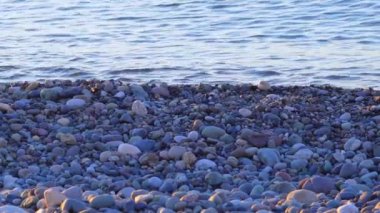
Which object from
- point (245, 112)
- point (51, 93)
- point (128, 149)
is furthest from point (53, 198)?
point (51, 93)

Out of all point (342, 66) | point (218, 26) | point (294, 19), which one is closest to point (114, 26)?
point (218, 26)

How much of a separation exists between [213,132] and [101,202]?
1.75 m

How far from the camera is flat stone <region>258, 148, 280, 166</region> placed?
5309 millimetres

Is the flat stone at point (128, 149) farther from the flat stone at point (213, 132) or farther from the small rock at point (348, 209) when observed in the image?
the small rock at point (348, 209)

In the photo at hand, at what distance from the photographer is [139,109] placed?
6.41 metres

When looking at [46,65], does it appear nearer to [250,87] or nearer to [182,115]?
[250,87]

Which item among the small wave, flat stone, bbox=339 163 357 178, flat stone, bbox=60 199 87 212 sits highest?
flat stone, bbox=60 199 87 212

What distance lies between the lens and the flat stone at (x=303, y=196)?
430 centimetres

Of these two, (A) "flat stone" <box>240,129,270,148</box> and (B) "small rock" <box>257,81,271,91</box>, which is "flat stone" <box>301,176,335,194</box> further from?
(B) "small rock" <box>257,81,271,91</box>

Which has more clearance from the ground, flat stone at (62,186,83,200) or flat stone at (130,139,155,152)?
flat stone at (62,186,83,200)

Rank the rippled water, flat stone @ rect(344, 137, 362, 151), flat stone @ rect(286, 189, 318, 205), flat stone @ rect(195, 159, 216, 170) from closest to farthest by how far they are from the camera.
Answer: flat stone @ rect(286, 189, 318, 205)
flat stone @ rect(195, 159, 216, 170)
flat stone @ rect(344, 137, 362, 151)
the rippled water

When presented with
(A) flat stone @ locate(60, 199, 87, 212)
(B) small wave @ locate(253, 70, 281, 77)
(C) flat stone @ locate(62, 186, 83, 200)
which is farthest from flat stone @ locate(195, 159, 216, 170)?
(B) small wave @ locate(253, 70, 281, 77)

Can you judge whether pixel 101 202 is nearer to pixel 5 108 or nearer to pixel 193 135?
pixel 193 135

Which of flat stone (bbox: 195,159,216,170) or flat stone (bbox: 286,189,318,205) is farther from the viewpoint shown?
flat stone (bbox: 195,159,216,170)
